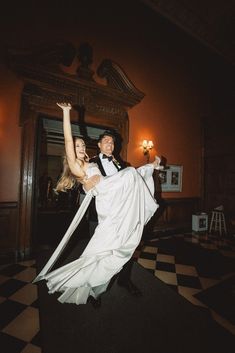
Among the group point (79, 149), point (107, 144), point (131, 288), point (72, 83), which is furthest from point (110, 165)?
point (72, 83)

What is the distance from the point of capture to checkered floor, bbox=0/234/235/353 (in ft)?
5.28

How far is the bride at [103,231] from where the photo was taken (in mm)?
1860

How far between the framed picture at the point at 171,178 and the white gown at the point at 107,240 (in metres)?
3.16

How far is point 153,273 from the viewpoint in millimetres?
2740

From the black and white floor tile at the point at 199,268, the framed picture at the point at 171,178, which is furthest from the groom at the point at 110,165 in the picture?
the framed picture at the point at 171,178

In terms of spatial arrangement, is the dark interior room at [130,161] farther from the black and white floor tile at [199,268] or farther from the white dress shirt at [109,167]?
the white dress shirt at [109,167]

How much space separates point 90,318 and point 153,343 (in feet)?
2.02

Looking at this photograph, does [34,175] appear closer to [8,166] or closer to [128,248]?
[8,166]

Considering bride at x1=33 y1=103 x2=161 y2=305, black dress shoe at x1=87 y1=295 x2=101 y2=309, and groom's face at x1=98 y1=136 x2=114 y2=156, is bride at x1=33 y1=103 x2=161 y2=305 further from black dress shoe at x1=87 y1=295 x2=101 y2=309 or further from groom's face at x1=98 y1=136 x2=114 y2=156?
groom's face at x1=98 y1=136 x2=114 y2=156

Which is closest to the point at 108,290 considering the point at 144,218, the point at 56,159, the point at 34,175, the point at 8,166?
the point at 144,218

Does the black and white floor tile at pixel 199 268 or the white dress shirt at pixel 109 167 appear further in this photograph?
the white dress shirt at pixel 109 167

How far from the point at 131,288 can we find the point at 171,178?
3681 mm

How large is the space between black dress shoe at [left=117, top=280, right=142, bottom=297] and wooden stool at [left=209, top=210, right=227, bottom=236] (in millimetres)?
3610

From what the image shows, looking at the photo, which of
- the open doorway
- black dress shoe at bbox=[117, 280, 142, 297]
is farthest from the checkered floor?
the open doorway
